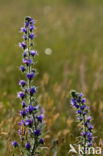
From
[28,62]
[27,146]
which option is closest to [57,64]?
[28,62]

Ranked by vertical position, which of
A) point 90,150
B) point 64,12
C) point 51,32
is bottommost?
point 90,150

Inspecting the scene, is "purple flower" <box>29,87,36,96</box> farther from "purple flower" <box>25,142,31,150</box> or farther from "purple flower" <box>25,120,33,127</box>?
"purple flower" <box>25,142,31,150</box>

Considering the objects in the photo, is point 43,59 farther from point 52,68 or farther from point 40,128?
point 40,128

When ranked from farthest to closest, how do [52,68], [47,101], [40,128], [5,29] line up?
[5,29] → [52,68] → [47,101] → [40,128]

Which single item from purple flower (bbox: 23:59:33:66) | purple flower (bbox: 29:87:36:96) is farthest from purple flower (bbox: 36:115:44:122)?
purple flower (bbox: 23:59:33:66)

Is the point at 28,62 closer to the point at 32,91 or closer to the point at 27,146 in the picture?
the point at 32,91

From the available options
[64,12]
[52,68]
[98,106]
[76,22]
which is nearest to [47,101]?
[98,106]
